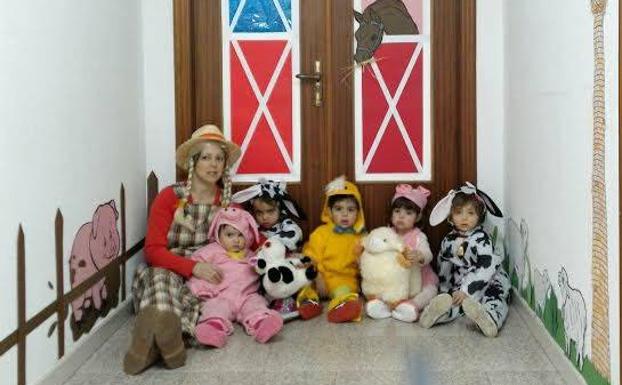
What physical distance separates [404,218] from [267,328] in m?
0.92

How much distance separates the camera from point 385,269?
10.4 ft

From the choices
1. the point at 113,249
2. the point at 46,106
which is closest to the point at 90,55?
Result: the point at 46,106

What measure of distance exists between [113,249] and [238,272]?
539 mm

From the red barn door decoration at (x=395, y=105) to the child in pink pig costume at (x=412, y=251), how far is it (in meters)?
0.20

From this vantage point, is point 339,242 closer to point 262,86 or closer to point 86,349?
point 262,86

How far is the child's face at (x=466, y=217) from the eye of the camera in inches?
128

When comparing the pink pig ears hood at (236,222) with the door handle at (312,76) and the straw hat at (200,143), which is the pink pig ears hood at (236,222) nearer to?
the straw hat at (200,143)

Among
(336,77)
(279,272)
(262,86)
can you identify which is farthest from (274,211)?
(336,77)

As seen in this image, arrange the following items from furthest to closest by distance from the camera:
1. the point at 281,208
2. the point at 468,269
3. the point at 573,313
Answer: the point at 281,208 < the point at 468,269 < the point at 573,313

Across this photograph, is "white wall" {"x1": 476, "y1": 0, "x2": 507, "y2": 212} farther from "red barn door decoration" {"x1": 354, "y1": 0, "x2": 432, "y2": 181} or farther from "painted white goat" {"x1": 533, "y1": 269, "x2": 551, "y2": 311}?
"painted white goat" {"x1": 533, "y1": 269, "x2": 551, "y2": 311}

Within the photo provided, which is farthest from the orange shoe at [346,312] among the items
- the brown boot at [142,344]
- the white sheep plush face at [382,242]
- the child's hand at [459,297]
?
the brown boot at [142,344]

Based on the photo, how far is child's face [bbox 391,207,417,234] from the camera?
132 inches

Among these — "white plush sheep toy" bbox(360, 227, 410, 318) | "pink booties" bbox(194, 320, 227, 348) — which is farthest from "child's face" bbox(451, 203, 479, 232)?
"pink booties" bbox(194, 320, 227, 348)

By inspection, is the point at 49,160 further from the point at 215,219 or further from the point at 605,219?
the point at 605,219
